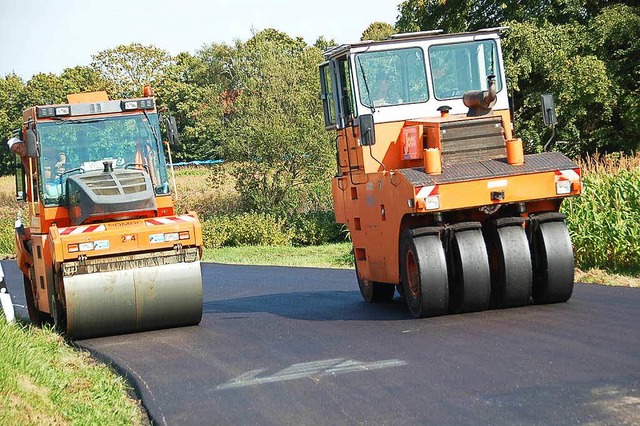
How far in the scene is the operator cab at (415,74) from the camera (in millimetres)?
13047

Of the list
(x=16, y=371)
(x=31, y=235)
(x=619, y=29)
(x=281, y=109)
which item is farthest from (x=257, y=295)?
(x=281, y=109)

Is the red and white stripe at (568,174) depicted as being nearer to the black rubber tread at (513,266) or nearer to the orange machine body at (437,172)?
the orange machine body at (437,172)

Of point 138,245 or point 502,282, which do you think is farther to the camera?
point 138,245

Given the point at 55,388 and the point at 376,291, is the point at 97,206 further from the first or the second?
the point at 55,388

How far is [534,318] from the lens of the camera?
10.7 metres

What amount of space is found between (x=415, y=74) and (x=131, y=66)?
169 feet

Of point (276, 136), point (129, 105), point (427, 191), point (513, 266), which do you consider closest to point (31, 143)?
point (129, 105)

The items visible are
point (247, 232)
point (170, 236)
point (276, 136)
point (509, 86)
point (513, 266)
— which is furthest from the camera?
point (276, 136)

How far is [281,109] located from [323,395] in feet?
98.2

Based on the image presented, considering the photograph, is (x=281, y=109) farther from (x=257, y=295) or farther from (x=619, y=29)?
(x=257, y=295)

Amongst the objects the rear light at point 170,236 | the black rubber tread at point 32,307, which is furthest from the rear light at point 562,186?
the black rubber tread at point 32,307

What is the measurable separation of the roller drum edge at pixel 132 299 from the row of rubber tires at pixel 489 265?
2.63 metres

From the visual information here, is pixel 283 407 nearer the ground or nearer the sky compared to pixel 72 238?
nearer the ground

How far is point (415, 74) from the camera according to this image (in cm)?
A: 1317
